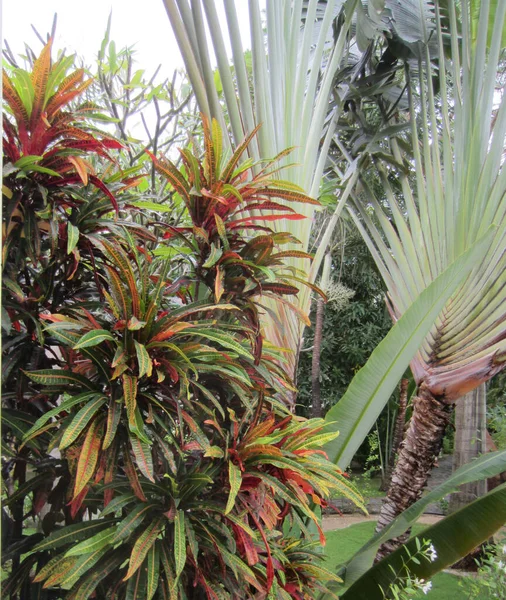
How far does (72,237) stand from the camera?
80 cm

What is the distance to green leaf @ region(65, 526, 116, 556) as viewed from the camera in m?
0.73

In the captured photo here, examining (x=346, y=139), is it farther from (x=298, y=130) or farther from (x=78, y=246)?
(x=78, y=246)

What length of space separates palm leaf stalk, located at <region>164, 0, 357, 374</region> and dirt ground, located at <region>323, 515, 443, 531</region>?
Answer: 2.95m

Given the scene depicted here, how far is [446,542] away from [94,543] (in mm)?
989

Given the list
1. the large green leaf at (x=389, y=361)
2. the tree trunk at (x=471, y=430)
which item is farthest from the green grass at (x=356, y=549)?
the large green leaf at (x=389, y=361)

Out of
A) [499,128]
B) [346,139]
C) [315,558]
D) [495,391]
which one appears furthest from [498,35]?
[495,391]

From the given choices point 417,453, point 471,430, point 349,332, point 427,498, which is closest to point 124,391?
point 427,498

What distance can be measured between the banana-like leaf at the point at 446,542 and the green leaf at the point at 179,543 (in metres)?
0.78

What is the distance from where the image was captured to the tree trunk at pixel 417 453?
162cm

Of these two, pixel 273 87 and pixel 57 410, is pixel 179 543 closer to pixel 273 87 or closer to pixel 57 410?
pixel 57 410

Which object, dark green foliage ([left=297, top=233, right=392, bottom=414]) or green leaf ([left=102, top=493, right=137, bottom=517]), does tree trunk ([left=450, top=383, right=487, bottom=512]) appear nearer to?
dark green foliage ([left=297, top=233, right=392, bottom=414])

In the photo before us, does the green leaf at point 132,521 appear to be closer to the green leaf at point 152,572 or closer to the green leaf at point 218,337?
the green leaf at point 152,572

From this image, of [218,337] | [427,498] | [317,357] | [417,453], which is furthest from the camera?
[317,357]

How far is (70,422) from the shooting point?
750mm
